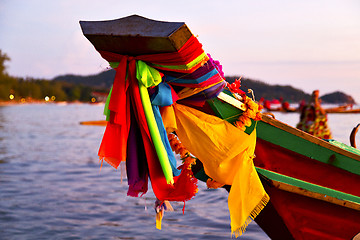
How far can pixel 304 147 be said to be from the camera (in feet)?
13.1

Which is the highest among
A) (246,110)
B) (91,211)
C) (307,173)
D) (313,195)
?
Result: (246,110)

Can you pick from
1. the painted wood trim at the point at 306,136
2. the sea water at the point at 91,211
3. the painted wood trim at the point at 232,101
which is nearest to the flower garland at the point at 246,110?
the painted wood trim at the point at 232,101

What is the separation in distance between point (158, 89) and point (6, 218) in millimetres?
5373

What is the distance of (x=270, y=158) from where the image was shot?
401cm

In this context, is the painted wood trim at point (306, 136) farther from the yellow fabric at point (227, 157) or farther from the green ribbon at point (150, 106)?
the green ribbon at point (150, 106)

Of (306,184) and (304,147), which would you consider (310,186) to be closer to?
(306,184)

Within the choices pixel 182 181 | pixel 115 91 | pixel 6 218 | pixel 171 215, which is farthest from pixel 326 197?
pixel 6 218

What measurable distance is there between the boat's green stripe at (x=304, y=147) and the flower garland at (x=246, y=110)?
27 cm

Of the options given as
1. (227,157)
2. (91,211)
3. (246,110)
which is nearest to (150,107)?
(227,157)

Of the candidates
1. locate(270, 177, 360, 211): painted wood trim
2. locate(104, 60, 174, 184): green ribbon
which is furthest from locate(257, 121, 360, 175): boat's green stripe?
locate(104, 60, 174, 184): green ribbon

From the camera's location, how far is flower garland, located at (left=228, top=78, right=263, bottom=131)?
3.55 metres

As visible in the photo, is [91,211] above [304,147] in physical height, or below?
below

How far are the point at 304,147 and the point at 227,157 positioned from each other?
944 millimetres

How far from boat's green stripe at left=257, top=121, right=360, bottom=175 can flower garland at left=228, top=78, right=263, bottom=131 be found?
27 cm
